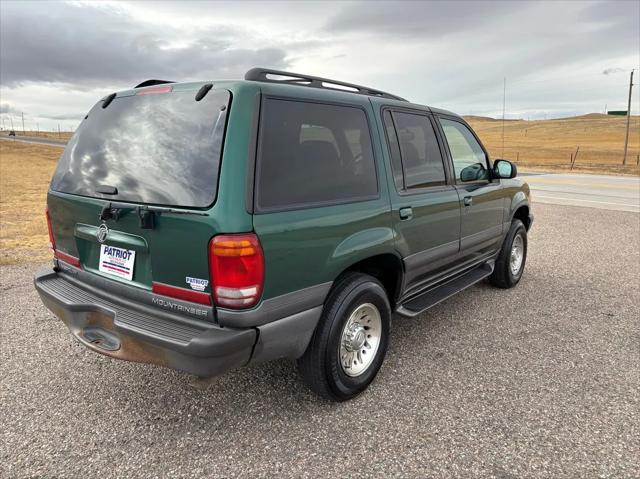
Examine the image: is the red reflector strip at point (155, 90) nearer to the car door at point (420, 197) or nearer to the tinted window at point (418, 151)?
the car door at point (420, 197)

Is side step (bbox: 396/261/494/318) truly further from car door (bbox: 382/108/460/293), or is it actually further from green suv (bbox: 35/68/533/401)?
car door (bbox: 382/108/460/293)

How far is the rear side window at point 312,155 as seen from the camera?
2.34 metres

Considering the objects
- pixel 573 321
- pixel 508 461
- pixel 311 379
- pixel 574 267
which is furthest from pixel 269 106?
pixel 574 267

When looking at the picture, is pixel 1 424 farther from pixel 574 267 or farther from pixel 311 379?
pixel 574 267

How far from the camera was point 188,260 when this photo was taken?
226 cm

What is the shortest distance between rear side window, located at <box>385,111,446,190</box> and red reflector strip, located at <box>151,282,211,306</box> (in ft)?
5.14

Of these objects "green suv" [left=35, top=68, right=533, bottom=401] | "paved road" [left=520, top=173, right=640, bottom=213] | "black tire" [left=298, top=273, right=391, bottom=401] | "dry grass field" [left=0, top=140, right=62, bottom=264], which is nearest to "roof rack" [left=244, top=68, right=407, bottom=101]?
"green suv" [left=35, top=68, right=533, bottom=401]

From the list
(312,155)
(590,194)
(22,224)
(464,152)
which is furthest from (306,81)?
(590,194)

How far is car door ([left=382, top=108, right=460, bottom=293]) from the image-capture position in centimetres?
315

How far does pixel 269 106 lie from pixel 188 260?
0.89 m

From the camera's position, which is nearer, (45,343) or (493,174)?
(45,343)

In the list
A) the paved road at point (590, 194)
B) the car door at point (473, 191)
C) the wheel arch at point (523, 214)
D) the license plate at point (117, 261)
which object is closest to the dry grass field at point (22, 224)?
the license plate at point (117, 261)

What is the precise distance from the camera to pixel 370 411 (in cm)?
280

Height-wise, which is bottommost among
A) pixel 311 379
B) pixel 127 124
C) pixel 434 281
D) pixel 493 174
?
pixel 311 379
